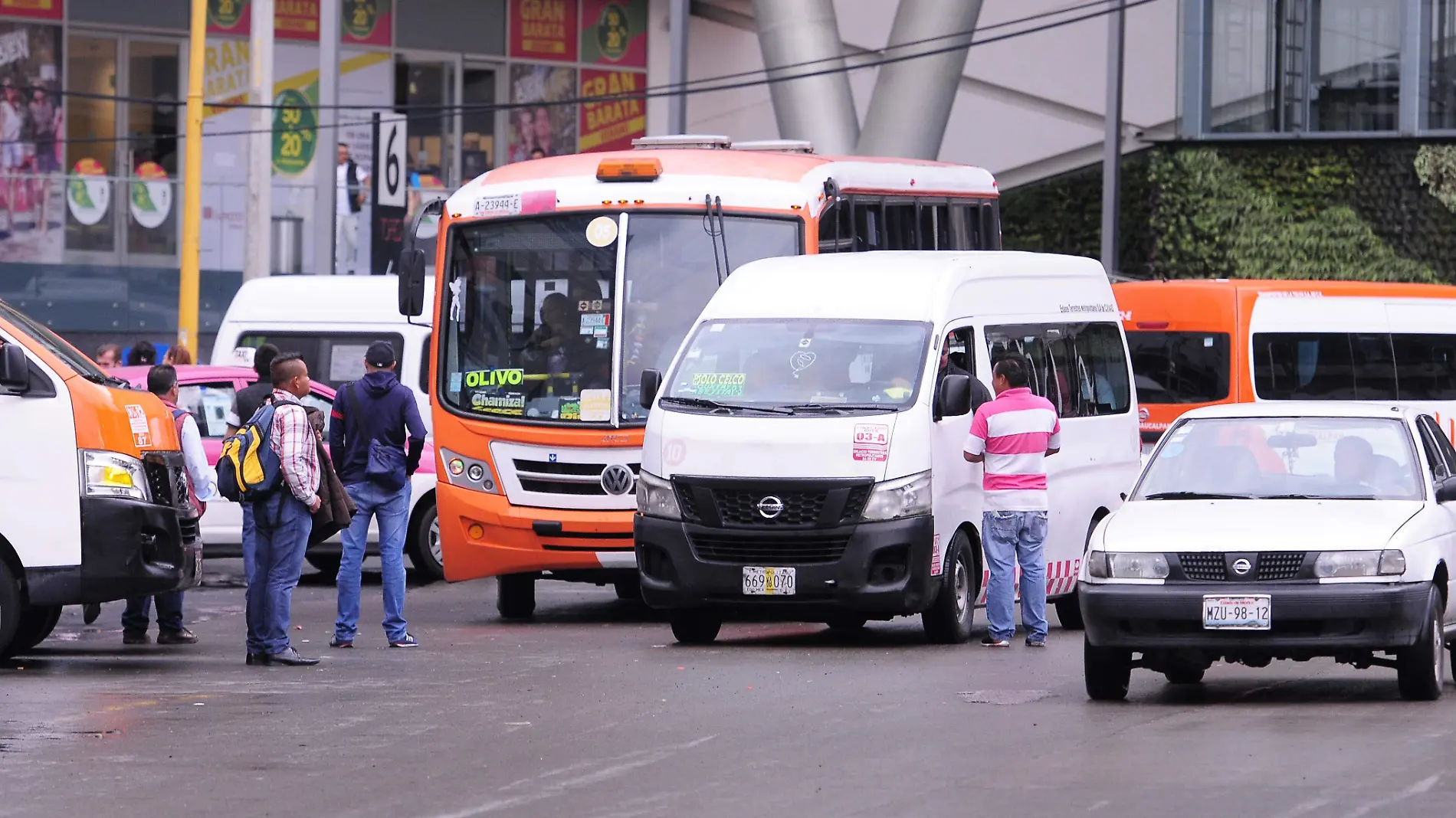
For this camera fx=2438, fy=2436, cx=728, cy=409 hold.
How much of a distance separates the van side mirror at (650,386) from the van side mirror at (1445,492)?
514 centimetres

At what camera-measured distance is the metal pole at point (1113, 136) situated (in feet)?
113

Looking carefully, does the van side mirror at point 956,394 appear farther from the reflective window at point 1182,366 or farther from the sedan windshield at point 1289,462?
the reflective window at point 1182,366

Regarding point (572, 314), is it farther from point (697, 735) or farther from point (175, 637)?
point (697, 735)

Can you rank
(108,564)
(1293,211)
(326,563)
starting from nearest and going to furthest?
(108,564) < (326,563) < (1293,211)

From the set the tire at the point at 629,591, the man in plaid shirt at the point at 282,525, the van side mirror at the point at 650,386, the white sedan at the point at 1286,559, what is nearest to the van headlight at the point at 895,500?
the van side mirror at the point at 650,386

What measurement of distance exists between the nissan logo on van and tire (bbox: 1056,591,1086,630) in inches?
120

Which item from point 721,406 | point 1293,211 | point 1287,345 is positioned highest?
point 1293,211

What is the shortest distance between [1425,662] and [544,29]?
108 ft

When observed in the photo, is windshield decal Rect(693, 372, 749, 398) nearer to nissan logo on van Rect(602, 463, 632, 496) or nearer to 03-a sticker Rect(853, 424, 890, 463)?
03-a sticker Rect(853, 424, 890, 463)

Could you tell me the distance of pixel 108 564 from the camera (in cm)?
1312

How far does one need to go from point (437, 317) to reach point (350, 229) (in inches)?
690

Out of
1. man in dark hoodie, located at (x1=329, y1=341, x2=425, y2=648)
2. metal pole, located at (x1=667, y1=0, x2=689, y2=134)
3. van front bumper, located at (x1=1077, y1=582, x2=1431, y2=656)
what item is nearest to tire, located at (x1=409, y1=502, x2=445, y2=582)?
man in dark hoodie, located at (x1=329, y1=341, x2=425, y2=648)

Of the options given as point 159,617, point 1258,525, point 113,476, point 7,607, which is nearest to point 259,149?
point 159,617

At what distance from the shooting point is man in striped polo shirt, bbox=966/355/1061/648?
14305mm
